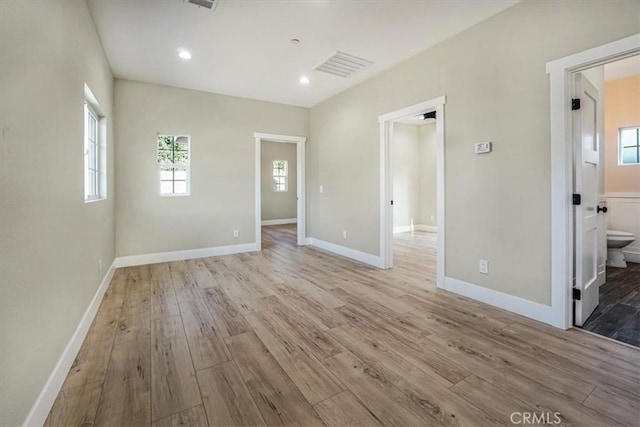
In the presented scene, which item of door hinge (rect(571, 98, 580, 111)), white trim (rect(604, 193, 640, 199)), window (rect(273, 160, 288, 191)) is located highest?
window (rect(273, 160, 288, 191))

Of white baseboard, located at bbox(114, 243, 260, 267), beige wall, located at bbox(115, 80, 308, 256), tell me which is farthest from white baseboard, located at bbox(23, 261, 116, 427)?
beige wall, located at bbox(115, 80, 308, 256)

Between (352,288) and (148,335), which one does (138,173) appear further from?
(352,288)

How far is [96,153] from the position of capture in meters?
3.49

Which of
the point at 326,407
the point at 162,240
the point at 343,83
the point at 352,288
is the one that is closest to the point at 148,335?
the point at 326,407

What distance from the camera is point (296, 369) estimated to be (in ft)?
6.01

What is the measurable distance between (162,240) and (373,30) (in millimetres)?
4303

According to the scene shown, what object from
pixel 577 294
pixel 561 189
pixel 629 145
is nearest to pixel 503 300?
pixel 577 294

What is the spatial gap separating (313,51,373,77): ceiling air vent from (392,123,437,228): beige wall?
3.86 meters

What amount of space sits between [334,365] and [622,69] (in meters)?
5.71

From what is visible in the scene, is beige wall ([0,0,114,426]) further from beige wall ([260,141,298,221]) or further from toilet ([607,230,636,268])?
beige wall ([260,141,298,221])

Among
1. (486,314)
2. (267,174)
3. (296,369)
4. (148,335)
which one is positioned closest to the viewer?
(296,369)

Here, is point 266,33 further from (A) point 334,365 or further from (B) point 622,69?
(B) point 622,69

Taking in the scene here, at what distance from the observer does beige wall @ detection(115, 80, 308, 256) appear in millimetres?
4395

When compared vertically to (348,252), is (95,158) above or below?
above
